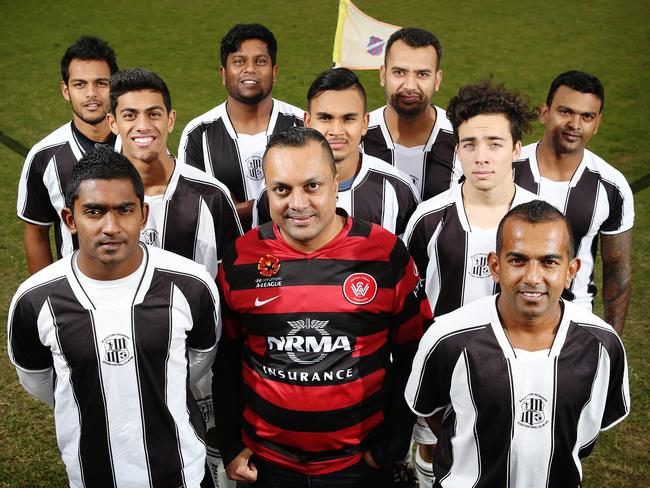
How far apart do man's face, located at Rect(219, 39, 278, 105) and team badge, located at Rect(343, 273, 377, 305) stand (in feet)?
6.06

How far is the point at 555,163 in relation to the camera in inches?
147

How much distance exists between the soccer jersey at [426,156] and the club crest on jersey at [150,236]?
1.34 meters

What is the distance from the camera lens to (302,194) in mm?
2643

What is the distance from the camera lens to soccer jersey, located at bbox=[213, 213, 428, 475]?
2.65 metres

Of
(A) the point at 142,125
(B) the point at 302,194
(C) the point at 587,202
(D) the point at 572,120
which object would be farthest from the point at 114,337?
(D) the point at 572,120

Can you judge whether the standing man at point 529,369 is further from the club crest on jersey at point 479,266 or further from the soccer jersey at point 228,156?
the soccer jersey at point 228,156

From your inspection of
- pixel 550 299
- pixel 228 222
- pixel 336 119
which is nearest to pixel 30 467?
pixel 228 222

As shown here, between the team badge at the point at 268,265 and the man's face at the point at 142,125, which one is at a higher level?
the man's face at the point at 142,125

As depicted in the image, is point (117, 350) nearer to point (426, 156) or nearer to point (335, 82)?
point (335, 82)

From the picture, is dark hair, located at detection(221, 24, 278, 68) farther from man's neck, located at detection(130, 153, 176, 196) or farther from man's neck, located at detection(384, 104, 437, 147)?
man's neck, located at detection(130, 153, 176, 196)

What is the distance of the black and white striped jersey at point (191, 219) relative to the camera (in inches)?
129

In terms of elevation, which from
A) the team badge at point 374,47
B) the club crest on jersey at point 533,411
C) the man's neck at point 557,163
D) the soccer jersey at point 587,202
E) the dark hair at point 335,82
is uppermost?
the team badge at point 374,47

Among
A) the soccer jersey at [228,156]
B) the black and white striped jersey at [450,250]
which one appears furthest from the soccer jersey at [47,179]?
the black and white striped jersey at [450,250]

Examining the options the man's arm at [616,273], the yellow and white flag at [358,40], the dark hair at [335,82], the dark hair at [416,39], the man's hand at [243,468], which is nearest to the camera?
the man's hand at [243,468]
